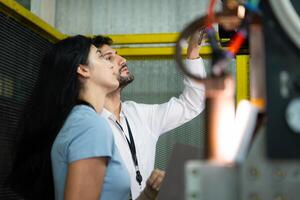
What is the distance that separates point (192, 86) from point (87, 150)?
945 mm

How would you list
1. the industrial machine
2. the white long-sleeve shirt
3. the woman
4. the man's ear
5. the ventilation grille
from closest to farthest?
the industrial machine → the woman → the man's ear → the ventilation grille → the white long-sleeve shirt

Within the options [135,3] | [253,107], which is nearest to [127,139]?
[135,3]

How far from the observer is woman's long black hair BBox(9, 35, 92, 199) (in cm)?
168

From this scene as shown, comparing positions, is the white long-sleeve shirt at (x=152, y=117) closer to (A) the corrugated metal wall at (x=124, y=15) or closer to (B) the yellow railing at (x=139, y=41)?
(B) the yellow railing at (x=139, y=41)

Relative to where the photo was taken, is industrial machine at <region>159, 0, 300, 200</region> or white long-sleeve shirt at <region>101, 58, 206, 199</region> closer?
industrial machine at <region>159, 0, 300, 200</region>

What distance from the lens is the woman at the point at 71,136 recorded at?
1.46m

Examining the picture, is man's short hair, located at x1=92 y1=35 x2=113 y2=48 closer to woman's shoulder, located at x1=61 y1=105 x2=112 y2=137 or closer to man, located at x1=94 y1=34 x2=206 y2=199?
man, located at x1=94 y1=34 x2=206 y2=199

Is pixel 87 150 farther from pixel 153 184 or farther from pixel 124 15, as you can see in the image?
pixel 124 15

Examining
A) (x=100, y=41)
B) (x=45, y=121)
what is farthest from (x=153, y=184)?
(x=100, y=41)

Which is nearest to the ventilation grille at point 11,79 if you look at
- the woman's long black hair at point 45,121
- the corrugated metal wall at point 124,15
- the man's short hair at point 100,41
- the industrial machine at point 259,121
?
the woman's long black hair at point 45,121

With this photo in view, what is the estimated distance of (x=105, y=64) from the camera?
1987 millimetres

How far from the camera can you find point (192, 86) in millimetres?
2273

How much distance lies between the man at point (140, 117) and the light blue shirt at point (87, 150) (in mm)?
502

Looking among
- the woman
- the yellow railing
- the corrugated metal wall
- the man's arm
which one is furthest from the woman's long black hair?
the corrugated metal wall
